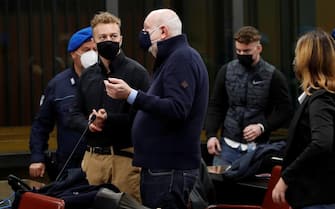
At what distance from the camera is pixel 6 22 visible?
826 centimetres

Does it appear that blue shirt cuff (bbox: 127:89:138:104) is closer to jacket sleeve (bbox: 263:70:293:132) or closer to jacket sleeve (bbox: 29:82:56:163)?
jacket sleeve (bbox: 29:82:56:163)

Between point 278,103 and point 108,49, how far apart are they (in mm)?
1818

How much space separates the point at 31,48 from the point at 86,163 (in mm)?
3291

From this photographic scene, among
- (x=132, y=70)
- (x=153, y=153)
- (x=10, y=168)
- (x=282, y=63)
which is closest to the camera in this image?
(x=153, y=153)

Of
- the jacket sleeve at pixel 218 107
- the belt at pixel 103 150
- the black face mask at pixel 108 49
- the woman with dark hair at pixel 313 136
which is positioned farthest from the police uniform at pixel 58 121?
the woman with dark hair at pixel 313 136

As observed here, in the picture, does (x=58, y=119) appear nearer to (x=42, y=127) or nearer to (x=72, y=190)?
(x=42, y=127)

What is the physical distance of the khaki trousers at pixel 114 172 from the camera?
505cm

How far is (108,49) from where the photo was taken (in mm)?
5223

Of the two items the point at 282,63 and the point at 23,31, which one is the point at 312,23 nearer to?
the point at 282,63

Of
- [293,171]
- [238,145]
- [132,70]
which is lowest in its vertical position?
[238,145]

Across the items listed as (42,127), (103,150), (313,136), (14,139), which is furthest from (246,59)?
(14,139)

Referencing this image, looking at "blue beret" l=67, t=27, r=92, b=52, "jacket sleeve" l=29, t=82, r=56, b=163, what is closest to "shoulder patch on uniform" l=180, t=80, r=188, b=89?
"blue beret" l=67, t=27, r=92, b=52

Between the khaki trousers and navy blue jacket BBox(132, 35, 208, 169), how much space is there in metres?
0.37

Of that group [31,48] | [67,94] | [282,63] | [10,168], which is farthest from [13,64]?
[282,63]
